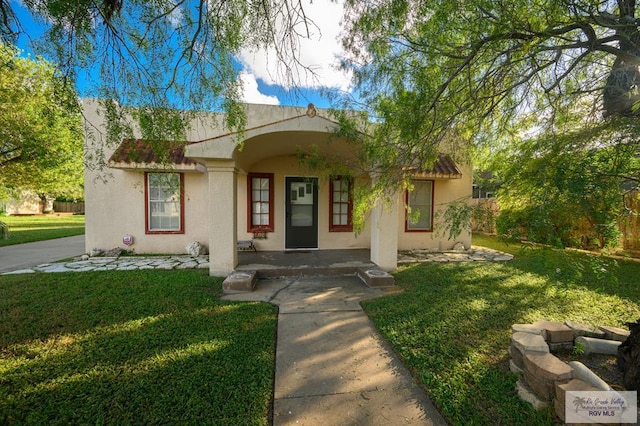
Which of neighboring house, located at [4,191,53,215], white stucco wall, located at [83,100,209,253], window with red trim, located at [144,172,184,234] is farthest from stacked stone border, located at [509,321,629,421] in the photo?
neighboring house, located at [4,191,53,215]

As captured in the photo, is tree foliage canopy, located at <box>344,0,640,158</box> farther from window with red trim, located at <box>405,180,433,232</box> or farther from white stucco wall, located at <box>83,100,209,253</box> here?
white stucco wall, located at <box>83,100,209,253</box>

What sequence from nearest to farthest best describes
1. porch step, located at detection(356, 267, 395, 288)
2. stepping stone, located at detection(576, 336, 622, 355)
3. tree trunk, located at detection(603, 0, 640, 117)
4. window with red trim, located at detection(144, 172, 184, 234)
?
tree trunk, located at detection(603, 0, 640, 117)
stepping stone, located at detection(576, 336, 622, 355)
porch step, located at detection(356, 267, 395, 288)
window with red trim, located at detection(144, 172, 184, 234)

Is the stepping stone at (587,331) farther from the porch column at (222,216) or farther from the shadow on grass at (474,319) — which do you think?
the porch column at (222,216)

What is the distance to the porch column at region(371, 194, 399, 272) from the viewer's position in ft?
19.7

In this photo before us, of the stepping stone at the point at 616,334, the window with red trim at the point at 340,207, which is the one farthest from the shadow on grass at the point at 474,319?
the window with red trim at the point at 340,207

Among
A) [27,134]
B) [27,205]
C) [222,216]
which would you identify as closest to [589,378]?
[222,216]

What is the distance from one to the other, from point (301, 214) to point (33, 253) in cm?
823

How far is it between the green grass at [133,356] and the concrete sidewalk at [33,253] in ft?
7.94

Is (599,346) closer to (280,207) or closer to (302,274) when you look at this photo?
(302,274)

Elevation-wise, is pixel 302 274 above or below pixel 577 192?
below

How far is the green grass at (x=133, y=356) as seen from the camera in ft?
6.98

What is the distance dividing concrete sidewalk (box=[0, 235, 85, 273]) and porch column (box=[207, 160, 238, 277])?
5.01m

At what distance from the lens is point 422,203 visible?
8812 mm

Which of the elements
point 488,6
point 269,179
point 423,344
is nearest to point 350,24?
point 488,6
